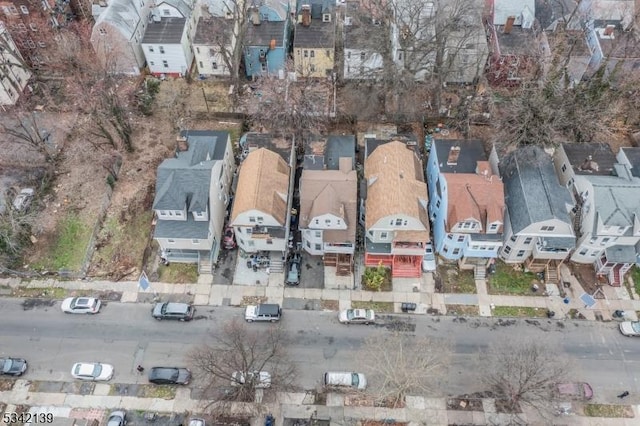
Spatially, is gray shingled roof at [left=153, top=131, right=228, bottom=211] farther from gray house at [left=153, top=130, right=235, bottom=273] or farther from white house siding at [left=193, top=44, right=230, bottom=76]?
white house siding at [left=193, top=44, right=230, bottom=76]

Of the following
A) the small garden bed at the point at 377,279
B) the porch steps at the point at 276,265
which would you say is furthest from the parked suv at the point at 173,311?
the small garden bed at the point at 377,279

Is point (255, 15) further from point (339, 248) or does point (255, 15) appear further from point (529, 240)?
point (529, 240)

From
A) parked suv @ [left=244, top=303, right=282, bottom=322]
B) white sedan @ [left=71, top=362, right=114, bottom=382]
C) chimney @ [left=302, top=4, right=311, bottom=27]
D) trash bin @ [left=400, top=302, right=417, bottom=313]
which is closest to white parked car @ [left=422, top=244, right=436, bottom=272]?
trash bin @ [left=400, top=302, right=417, bottom=313]

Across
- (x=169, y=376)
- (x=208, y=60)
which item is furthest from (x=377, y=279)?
(x=208, y=60)

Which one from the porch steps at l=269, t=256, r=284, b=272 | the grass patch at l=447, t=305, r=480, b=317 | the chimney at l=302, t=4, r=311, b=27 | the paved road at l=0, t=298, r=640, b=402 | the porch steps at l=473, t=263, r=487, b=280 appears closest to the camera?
the paved road at l=0, t=298, r=640, b=402

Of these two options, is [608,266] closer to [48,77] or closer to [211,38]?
[211,38]
